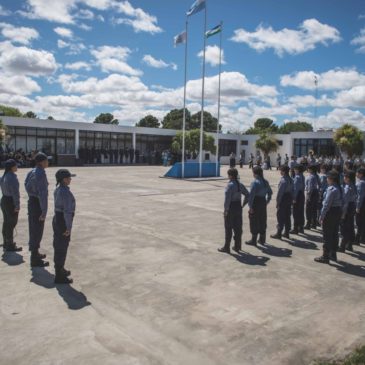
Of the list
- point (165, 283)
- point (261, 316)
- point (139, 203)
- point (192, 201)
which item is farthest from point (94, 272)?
point (192, 201)

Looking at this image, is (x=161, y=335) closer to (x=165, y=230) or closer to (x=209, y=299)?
(x=209, y=299)

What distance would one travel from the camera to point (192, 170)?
2538cm

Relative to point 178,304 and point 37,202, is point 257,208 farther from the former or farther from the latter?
point 37,202

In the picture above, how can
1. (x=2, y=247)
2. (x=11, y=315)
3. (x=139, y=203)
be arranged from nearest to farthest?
1. (x=11, y=315)
2. (x=2, y=247)
3. (x=139, y=203)

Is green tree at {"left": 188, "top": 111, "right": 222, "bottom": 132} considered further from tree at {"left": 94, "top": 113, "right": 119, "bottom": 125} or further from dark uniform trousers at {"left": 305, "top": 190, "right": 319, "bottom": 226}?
dark uniform trousers at {"left": 305, "top": 190, "right": 319, "bottom": 226}

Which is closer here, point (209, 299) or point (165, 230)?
point (209, 299)

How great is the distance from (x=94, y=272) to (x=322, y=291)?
11.5 ft

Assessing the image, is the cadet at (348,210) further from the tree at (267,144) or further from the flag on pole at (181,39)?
the tree at (267,144)

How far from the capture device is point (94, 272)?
6383mm

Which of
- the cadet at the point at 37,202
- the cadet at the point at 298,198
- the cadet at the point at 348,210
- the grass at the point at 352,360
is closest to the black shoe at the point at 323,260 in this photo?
the cadet at the point at 348,210

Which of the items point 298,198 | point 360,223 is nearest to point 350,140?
point 298,198

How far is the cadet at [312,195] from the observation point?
9922mm

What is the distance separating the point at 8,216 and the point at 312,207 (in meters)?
7.23

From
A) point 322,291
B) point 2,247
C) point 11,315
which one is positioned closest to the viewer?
point 11,315
